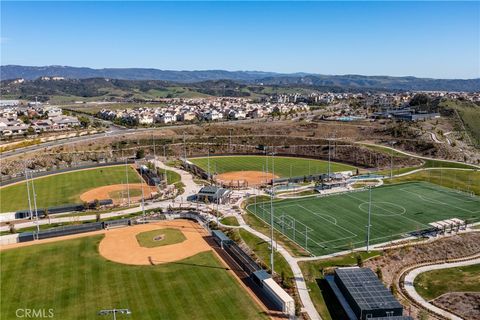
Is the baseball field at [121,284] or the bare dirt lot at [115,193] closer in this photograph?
the baseball field at [121,284]

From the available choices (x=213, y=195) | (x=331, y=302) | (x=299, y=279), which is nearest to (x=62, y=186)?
(x=213, y=195)

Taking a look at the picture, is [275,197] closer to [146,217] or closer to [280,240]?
[280,240]

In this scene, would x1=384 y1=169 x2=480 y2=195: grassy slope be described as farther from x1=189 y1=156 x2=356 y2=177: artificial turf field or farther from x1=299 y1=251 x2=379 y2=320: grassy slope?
x1=299 y1=251 x2=379 y2=320: grassy slope

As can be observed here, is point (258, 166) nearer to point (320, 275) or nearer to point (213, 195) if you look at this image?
point (213, 195)

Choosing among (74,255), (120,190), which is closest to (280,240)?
(74,255)

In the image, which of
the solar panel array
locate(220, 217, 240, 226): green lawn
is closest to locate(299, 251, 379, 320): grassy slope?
the solar panel array

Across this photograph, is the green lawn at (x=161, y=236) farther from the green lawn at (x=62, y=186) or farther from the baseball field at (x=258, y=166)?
the baseball field at (x=258, y=166)

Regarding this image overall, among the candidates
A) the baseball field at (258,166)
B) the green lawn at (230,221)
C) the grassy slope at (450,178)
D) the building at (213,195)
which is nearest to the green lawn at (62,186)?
the baseball field at (258,166)
